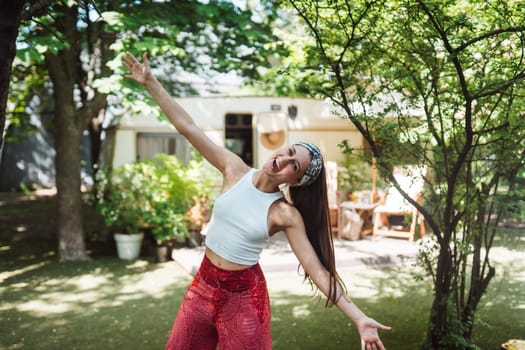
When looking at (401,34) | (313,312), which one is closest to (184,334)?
(401,34)

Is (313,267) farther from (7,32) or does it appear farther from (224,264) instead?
(7,32)

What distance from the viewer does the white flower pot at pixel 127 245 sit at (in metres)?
8.05

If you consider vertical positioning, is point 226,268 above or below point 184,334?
above

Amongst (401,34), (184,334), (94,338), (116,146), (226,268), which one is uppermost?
(401,34)

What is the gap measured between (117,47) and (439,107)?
13.3 feet

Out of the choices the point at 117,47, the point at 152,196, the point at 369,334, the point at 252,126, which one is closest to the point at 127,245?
the point at 152,196

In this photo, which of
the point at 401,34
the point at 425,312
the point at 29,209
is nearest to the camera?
the point at 401,34

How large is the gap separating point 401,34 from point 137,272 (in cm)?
523

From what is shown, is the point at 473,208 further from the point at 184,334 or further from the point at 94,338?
the point at 94,338

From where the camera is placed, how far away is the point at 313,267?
2.16m

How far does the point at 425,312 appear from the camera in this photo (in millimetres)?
5285

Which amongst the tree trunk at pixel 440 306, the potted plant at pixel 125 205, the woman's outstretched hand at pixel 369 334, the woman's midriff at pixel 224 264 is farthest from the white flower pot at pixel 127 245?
the woman's outstretched hand at pixel 369 334

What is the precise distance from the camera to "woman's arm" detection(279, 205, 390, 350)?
81.0 inches

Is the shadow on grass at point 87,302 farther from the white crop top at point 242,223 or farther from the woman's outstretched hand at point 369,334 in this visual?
the woman's outstretched hand at point 369,334
